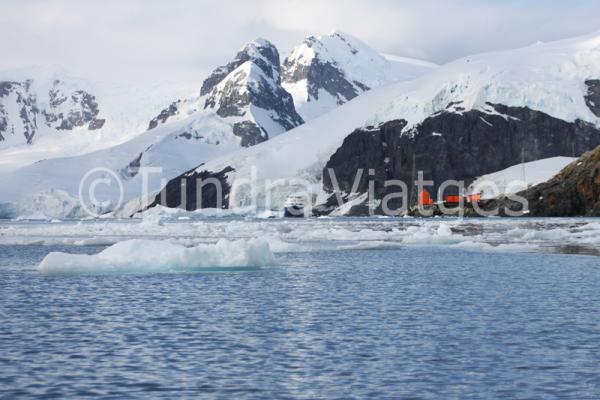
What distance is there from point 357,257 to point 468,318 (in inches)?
1311

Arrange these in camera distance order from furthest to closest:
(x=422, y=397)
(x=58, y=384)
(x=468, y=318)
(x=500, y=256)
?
(x=500, y=256) < (x=468, y=318) < (x=58, y=384) < (x=422, y=397)

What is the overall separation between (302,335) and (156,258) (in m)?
21.3

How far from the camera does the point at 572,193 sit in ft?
590

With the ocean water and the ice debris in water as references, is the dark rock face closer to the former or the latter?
the ocean water

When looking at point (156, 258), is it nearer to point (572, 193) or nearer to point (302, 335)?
point (302, 335)

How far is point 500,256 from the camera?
58.8 meters

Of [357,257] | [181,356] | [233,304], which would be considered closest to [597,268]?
[357,257]

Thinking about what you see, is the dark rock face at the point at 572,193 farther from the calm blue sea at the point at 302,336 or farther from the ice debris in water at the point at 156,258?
the calm blue sea at the point at 302,336

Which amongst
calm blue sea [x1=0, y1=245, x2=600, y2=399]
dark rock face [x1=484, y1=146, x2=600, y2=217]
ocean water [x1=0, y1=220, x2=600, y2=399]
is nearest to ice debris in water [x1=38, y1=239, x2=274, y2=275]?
ocean water [x1=0, y1=220, x2=600, y2=399]

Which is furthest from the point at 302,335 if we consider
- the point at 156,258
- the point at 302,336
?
the point at 156,258

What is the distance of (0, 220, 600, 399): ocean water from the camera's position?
19.1 metres

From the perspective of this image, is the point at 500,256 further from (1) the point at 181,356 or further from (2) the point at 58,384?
(2) the point at 58,384

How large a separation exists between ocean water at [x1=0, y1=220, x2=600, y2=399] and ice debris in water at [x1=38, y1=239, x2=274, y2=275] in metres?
0.65

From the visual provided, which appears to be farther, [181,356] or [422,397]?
[181,356]
